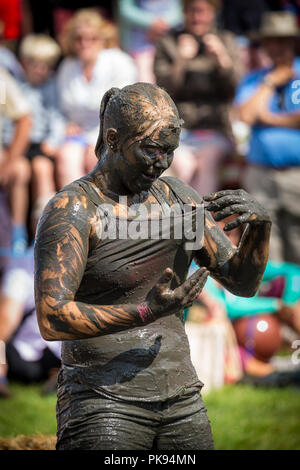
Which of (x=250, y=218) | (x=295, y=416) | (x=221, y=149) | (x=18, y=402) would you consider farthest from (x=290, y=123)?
(x=250, y=218)

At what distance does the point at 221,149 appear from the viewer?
26.6 feet

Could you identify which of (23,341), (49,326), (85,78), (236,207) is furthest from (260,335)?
(49,326)

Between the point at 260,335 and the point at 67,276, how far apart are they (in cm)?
434

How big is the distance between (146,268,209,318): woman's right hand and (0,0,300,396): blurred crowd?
401 centimetres

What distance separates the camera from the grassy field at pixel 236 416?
5777 mm

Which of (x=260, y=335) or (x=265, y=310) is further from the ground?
(x=265, y=310)

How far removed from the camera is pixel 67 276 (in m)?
3.25

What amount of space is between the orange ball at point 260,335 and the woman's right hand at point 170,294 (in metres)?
4.32

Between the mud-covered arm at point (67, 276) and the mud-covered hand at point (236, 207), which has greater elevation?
the mud-covered hand at point (236, 207)

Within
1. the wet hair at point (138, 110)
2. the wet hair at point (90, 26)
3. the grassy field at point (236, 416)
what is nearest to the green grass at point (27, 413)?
the grassy field at point (236, 416)

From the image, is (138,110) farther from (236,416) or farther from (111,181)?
(236,416)

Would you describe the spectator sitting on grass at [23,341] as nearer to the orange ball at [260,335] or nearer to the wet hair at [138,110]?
the orange ball at [260,335]

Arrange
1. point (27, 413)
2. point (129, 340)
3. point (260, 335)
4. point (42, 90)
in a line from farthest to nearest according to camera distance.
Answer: point (42, 90) < point (260, 335) < point (27, 413) < point (129, 340)
